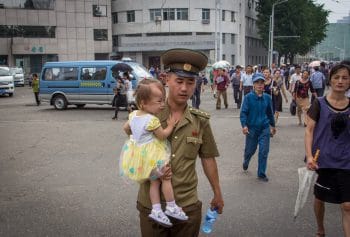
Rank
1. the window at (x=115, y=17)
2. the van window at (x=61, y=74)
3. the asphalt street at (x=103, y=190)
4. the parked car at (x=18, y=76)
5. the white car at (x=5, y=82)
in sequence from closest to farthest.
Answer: the asphalt street at (x=103, y=190) → the van window at (x=61, y=74) → the white car at (x=5, y=82) → the parked car at (x=18, y=76) → the window at (x=115, y=17)

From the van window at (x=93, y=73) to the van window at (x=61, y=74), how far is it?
393 millimetres

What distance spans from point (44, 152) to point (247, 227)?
18.8ft

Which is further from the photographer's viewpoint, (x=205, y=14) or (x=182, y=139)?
(x=205, y=14)

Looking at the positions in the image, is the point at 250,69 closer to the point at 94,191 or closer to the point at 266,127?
the point at 266,127

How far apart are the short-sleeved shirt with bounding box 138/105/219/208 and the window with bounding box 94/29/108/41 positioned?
52.0 meters

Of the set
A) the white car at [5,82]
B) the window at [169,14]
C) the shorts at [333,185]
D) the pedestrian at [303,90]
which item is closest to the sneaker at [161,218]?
the shorts at [333,185]

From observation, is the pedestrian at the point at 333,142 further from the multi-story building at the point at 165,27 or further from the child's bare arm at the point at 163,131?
the multi-story building at the point at 165,27

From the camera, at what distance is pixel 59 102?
57.6 ft

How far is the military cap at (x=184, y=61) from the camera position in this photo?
2621 millimetres

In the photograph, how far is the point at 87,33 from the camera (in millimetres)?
51031

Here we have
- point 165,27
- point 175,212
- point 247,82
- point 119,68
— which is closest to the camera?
point 175,212

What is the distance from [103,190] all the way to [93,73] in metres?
11.3

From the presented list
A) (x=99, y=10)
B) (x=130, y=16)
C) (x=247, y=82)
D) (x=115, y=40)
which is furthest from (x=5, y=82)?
(x=115, y=40)

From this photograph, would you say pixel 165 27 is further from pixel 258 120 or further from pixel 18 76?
pixel 258 120
